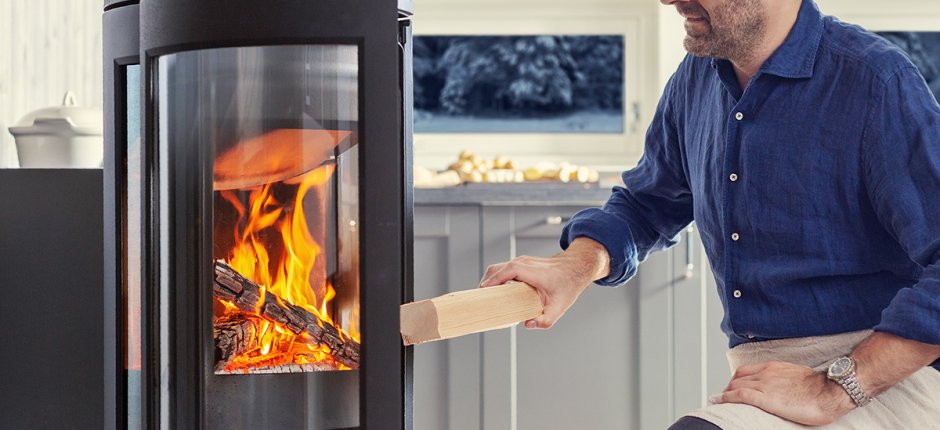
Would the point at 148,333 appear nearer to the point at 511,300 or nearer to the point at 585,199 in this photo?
the point at 511,300

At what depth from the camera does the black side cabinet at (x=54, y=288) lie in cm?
182

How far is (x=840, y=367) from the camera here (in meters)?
1.17

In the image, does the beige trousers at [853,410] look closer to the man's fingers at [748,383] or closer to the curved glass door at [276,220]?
the man's fingers at [748,383]

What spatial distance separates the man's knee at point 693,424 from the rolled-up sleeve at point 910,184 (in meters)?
0.21

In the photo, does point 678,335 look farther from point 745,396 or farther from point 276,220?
point 276,220

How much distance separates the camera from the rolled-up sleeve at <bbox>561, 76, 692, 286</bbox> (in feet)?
4.97

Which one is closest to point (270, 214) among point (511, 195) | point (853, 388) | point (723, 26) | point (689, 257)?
point (723, 26)

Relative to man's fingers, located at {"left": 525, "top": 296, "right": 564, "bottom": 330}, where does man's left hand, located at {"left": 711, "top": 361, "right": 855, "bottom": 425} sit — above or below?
→ below

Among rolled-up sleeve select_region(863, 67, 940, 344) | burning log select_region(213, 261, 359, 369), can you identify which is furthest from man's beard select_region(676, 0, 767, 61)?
Result: burning log select_region(213, 261, 359, 369)

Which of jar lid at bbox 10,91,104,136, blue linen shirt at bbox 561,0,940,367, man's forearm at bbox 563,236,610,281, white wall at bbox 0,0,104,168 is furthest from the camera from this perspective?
white wall at bbox 0,0,104,168

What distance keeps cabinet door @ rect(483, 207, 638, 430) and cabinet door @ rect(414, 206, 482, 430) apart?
41 mm

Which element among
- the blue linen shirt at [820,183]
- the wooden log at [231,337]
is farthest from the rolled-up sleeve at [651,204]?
the wooden log at [231,337]

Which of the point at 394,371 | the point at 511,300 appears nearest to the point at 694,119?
the point at 511,300

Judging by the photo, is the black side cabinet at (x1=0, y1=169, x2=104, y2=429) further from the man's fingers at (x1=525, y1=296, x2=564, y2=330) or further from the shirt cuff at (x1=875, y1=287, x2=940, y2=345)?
the shirt cuff at (x1=875, y1=287, x2=940, y2=345)
